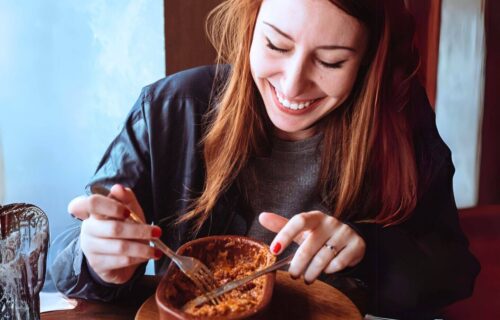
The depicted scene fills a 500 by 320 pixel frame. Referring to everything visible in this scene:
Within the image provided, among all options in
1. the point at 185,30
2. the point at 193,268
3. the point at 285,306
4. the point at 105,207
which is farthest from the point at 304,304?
the point at 185,30

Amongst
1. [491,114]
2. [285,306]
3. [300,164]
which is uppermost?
[491,114]

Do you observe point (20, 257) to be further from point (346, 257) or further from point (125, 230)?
point (346, 257)

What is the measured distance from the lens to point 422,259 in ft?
2.13

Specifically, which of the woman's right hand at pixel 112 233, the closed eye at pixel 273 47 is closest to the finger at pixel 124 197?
the woman's right hand at pixel 112 233

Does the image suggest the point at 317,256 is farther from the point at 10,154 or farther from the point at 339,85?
the point at 10,154

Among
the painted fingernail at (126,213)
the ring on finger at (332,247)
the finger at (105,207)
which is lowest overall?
the ring on finger at (332,247)

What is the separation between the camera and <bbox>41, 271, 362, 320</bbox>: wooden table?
566 millimetres

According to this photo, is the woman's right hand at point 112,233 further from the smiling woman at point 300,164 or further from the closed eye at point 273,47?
the closed eye at point 273,47

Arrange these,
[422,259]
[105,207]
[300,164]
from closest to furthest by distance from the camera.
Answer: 1. [105,207]
2. [422,259]
3. [300,164]

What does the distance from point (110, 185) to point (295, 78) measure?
0.27m

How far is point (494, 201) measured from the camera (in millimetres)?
559

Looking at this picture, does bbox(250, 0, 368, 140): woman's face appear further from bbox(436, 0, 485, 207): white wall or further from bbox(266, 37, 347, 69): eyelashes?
bbox(436, 0, 485, 207): white wall

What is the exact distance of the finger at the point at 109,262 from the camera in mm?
578

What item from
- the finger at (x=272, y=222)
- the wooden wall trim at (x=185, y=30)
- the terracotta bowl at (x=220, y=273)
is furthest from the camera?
the wooden wall trim at (x=185, y=30)
